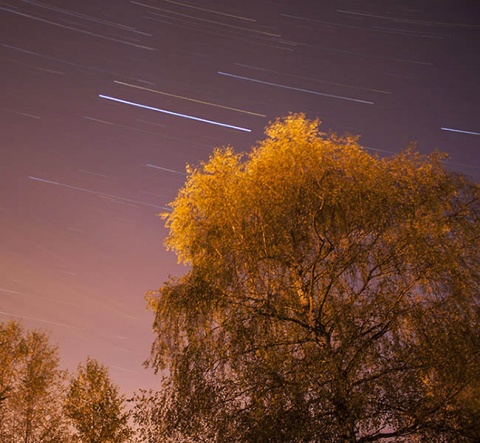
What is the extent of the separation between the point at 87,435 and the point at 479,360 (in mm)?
23657

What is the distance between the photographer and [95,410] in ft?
87.2

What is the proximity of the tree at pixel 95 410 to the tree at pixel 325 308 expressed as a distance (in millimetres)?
17429

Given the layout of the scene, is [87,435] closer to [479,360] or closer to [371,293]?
[371,293]

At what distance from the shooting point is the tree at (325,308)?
30.5ft

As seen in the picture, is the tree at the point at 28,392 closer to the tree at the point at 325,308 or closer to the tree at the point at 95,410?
the tree at the point at 95,410

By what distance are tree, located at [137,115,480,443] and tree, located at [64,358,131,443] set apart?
1743 centimetres

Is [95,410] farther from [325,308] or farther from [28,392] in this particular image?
[325,308]

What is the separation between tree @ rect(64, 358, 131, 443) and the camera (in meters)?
25.8

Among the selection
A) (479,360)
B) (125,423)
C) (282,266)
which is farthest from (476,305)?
(125,423)

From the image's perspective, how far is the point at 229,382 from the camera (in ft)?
33.5

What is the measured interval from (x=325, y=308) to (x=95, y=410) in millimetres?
21020

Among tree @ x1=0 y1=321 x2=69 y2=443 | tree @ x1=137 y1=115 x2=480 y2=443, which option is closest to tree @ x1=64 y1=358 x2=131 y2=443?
tree @ x1=0 y1=321 x2=69 y2=443

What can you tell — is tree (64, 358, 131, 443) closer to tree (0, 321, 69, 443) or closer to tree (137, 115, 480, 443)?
tree (0, 321, 69, 443)

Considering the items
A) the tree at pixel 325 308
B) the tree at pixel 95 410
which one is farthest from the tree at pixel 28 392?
the tree at pixel 325 308
